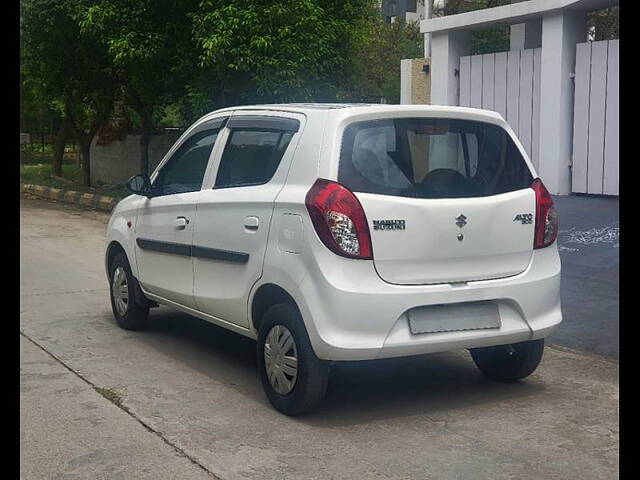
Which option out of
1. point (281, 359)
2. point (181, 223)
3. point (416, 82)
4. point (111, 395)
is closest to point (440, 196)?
point (281, 359)

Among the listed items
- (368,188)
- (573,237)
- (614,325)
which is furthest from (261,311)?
(573,237)

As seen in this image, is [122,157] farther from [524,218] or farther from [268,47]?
[524,218]

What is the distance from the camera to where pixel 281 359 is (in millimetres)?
5164

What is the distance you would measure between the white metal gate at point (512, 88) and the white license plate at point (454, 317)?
25.2 ft

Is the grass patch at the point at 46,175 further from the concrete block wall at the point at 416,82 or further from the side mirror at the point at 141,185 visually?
the side mirror at the point at 141,185

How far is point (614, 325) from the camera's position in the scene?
284 inches

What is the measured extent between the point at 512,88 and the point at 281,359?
28.5 ft

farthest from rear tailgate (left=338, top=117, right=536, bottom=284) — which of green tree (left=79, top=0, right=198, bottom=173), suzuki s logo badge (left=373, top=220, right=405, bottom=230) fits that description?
green tree (left=79, top=0, right=198, bottom=173)

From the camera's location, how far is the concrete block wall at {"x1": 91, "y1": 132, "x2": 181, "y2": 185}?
2150 centimetres

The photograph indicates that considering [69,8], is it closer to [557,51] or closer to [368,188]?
[557,51]

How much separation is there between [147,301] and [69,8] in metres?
12.1

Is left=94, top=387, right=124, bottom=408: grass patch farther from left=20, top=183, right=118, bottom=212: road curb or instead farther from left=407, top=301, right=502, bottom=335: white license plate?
left=20, top=183, right=118, bottom=212: road curb

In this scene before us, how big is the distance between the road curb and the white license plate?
13.4 metres

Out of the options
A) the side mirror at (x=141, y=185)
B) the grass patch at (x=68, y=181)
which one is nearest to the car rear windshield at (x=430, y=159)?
the side mirror at (x=141, y=185)
